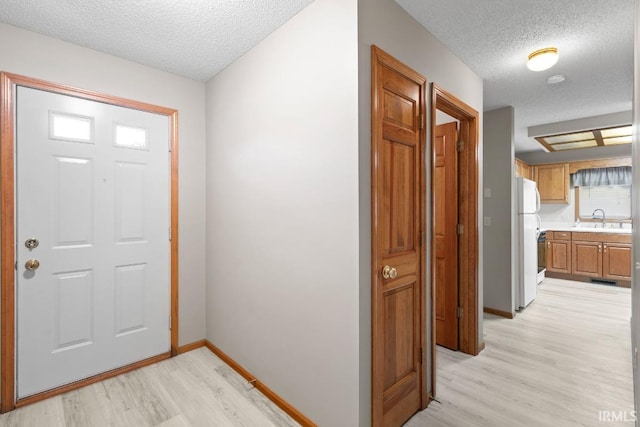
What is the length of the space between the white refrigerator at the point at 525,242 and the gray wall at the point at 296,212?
330cm

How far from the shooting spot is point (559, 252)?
547 centimetres

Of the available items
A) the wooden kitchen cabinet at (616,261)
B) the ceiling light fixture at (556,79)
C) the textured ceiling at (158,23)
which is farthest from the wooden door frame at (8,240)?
the wooden kitchen cabinet at (616,261)

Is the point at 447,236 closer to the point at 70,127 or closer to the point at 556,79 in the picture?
the point at 556,79

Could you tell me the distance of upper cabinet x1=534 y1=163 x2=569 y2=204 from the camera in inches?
231

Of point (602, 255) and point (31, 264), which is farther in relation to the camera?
point (602, 255)

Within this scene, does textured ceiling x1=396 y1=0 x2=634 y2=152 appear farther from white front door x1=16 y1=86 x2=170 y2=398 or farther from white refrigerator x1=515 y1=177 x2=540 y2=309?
white front door x1=16 y1=86 x2=170 y2=398

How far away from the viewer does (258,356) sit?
2.21 meters

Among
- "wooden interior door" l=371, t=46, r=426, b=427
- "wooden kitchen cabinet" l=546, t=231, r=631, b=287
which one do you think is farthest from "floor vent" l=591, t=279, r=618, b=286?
"wooden interior door" l=371, t=46, r=426, b=427

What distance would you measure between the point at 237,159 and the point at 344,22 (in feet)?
4.47

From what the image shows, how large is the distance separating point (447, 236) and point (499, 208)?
4.34ft

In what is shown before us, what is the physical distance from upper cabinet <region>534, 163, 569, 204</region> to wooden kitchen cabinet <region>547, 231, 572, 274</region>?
2.94 ft

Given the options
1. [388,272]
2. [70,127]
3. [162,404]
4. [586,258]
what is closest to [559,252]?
[586,258]

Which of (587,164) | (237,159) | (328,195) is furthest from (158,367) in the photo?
(587,164)

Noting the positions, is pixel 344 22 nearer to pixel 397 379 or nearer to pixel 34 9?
pixel 34 9
